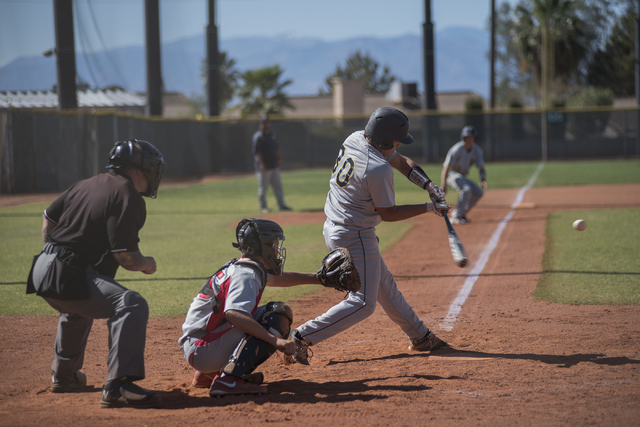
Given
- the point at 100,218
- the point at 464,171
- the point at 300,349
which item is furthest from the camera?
the point at 464,171

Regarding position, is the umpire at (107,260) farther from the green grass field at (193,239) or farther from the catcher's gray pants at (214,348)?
the green grass field at (193,239)

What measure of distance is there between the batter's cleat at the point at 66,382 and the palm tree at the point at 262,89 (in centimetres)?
4960

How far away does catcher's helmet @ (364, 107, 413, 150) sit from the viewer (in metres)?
4.63

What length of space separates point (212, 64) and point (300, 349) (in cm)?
2911

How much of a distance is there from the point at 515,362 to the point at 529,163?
3110 cm

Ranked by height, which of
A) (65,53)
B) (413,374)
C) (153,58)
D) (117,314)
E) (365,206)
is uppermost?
(153,58)

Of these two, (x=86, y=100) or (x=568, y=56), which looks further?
(x=568, y=56)

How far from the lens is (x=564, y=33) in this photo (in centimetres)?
5225

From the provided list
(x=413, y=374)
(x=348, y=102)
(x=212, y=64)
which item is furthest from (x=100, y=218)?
(x=348, y=102)

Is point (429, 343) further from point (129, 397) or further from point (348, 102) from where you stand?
point (348, 102)

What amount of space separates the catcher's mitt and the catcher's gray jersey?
0.39m

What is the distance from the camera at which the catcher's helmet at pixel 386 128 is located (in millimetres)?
4633

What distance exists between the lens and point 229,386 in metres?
4.08

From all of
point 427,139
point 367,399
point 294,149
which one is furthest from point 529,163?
point 367,399
